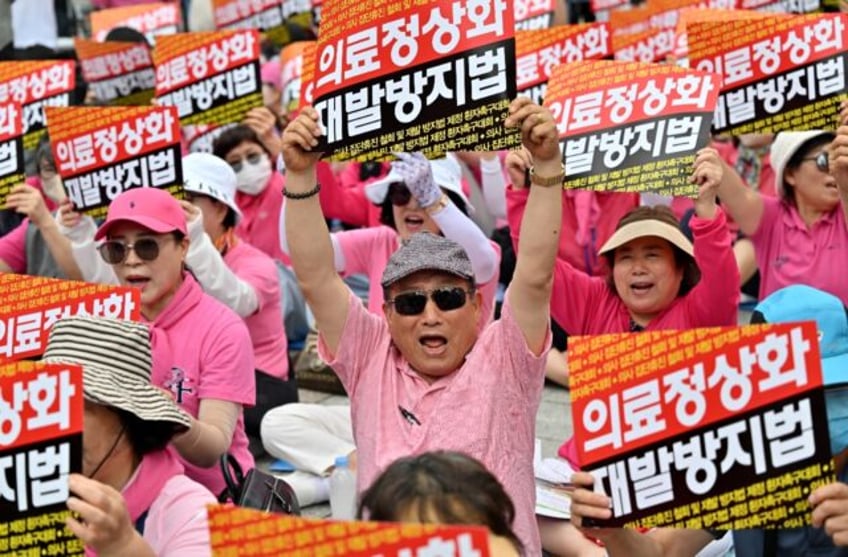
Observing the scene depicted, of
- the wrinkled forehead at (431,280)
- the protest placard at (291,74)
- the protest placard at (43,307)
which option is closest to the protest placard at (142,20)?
the protest placard at (291,74)

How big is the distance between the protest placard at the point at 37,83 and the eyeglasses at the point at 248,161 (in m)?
0.90

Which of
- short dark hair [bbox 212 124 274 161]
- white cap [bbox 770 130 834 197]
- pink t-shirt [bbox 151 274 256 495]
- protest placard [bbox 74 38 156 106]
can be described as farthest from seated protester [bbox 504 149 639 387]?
protest placard [bbox 74 38 156 106]

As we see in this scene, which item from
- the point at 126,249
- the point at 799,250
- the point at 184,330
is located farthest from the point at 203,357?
the point at 799,250

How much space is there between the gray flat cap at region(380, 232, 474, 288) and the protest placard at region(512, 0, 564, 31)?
5304mm

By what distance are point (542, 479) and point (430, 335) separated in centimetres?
144

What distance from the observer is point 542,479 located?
5496mm

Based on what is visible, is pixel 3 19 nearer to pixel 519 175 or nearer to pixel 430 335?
pixel 519 175

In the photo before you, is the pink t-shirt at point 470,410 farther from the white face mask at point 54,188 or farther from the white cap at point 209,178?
the white face mask at point 54,188

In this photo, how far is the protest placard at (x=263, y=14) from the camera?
10969 mm

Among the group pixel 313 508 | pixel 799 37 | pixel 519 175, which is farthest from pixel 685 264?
pixel 313 508

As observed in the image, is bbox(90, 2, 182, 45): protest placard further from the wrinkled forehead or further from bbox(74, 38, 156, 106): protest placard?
the wrinkled forehead

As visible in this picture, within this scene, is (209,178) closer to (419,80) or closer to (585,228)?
(585,228)

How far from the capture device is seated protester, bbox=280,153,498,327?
616 centimetres

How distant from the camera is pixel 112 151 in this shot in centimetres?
633
